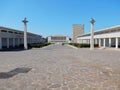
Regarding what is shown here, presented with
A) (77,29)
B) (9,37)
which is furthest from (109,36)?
(77,29)

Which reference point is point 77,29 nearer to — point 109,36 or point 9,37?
point 109,36

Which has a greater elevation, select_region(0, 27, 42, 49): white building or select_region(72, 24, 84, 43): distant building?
select_region(72, 24, 84, 43): distant building

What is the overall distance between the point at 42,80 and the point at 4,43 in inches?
1672

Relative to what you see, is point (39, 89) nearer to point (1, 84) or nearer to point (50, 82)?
point (50, 82)

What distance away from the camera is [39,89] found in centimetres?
655

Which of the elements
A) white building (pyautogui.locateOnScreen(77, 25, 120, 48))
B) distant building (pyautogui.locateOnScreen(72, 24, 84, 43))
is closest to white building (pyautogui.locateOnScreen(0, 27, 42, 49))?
white building (pyautogui.locateOnScreen(77, 25, 120, 48))

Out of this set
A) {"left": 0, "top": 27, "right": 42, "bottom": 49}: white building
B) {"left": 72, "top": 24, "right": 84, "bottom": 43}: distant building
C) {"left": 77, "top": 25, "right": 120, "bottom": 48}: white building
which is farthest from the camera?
{"left": 72, "top": 24, "right": 84, "bottom": 43}: distant building

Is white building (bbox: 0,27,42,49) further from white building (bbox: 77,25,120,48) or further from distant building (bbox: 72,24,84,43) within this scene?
distant building (bbox: 72,24,84,43)

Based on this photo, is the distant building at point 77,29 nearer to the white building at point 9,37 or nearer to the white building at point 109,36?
the white building at point 109,36

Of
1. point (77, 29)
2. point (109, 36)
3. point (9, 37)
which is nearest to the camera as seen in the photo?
point (109, 36)

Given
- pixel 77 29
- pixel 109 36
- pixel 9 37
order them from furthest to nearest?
1. pixel 77 29
2. pixel 9 37
3. pixel 109 36

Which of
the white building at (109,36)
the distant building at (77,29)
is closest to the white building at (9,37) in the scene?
the white building at (109,36)

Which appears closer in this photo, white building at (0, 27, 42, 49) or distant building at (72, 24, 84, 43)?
white building at (0, 27, 42, 49)

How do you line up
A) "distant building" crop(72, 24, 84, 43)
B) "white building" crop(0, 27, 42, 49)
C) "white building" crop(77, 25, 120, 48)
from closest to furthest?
"white building" crop(77, 25, 120, 48) < "white building" crop(0, 27, 42, 49) < "distant building" crop(72, 24, 84, 43)
